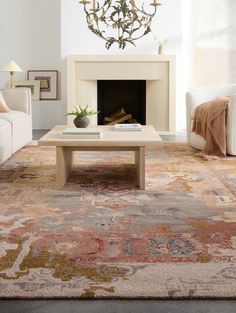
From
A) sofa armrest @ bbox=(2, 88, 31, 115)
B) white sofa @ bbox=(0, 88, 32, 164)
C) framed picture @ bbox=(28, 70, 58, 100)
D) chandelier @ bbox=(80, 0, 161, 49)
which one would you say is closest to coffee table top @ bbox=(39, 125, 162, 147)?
white sofa @ bbox=(0, 88, 32, 164)

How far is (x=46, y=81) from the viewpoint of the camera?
7.87m

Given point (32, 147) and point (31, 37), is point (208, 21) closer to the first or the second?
point (31, 37)

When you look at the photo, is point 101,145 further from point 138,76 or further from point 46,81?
point 46,81

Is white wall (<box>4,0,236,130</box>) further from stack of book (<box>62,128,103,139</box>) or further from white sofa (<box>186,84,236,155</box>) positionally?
stack of book (<box>62,128,103,139</box>)

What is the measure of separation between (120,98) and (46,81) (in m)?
1.10

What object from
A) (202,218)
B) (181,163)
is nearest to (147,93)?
(181,163)

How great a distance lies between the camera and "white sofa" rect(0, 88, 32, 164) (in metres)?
4.80

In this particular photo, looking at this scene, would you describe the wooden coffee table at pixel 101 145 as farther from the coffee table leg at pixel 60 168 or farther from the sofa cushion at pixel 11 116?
the sofa cushion at pixel 11 116

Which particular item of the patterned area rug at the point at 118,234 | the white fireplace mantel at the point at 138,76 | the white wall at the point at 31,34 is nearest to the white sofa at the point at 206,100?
the patterned area rug at the point at 118,234

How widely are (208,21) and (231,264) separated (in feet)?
20.2

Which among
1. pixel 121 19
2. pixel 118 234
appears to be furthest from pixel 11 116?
pixel 118 234

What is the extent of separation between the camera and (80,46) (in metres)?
7.34

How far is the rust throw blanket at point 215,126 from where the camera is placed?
16.8 ft

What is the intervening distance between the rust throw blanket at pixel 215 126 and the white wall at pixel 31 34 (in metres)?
2.94
